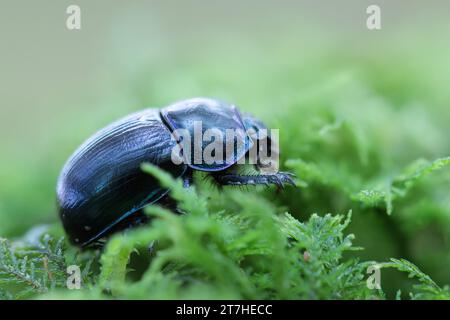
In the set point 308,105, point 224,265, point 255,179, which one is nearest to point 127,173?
point 255,179

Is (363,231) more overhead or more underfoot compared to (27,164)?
more underfoot

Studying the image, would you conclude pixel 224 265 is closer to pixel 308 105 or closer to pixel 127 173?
pixel 127 173

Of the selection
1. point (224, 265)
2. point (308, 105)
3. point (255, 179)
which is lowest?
point (224, 265)

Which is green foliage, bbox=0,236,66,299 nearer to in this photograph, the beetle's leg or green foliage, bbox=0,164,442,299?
green foliage, bbox=0,164,442,299

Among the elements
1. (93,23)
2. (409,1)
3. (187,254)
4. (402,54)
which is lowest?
(187,254)

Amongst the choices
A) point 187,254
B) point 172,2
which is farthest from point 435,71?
point 172,2

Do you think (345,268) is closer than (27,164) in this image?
Yes
